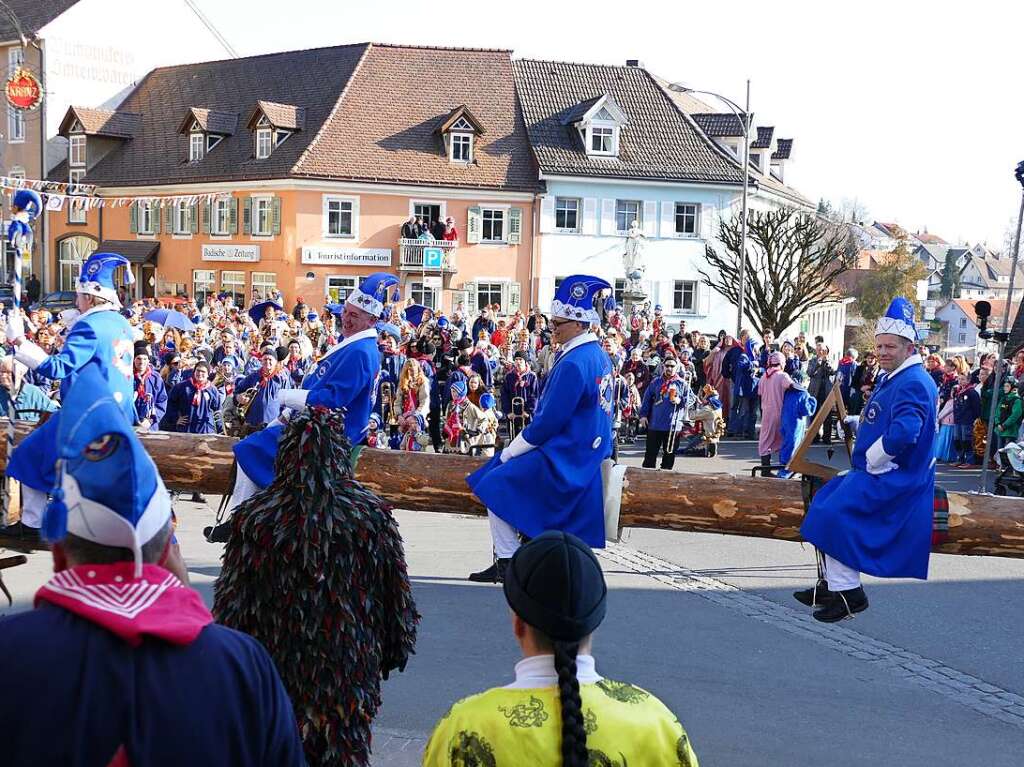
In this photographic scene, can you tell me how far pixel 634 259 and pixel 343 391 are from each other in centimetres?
3286

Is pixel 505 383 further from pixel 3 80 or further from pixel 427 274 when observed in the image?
pixel 3 80

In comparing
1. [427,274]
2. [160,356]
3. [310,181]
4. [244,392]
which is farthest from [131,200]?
[244,392]

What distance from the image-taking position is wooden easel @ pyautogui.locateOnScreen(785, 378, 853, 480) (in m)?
6.68

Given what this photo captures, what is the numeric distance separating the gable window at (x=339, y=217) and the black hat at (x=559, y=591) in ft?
136

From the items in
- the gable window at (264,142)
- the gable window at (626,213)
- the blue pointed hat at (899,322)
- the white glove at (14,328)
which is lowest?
the white glove at (14,328)

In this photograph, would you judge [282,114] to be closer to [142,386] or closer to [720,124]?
[720,124]

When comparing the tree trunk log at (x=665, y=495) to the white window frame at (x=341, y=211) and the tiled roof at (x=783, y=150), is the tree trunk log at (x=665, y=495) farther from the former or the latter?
the tiled roof at (x=783, y=150)

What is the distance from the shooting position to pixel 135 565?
7.29 feet

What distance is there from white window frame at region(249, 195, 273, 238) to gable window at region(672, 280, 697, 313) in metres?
16.0

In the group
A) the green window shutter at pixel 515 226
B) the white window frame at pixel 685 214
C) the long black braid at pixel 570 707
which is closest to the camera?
the long black braid at pixel 570 707

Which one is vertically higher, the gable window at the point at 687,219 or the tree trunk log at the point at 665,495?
the gable window at the point at 687,219

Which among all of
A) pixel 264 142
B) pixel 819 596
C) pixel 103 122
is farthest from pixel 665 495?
pixel 103 122

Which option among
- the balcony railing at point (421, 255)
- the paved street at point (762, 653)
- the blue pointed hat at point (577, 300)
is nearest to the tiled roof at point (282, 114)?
the balcony railing at point (421, 255)

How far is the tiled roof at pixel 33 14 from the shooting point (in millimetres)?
49969
